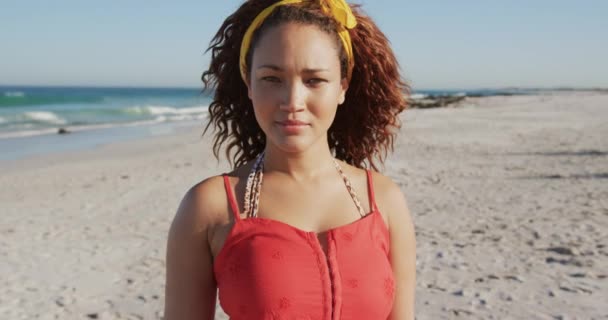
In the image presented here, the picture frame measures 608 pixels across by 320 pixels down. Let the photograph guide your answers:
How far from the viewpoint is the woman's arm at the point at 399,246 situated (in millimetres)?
2035

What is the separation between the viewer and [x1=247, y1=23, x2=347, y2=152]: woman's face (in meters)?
1.81

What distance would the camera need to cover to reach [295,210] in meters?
1.92

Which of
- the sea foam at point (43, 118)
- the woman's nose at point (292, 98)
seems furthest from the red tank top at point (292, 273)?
the sea foam at point (43, 118)

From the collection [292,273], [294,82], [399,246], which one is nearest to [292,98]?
[294,82]

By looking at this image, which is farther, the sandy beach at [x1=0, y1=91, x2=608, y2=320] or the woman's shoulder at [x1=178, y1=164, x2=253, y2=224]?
the sandy beach at [x1=0, y1=91, x2=608, y2=320]

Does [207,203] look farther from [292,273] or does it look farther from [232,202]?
[292,273]

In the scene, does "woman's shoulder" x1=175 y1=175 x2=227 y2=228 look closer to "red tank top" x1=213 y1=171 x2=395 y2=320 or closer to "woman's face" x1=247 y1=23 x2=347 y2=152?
"red tank top" x1=213 y1=171 x2=395 y2=320

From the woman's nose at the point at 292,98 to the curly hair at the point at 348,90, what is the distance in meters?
0.18

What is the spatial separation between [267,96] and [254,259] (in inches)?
18.0

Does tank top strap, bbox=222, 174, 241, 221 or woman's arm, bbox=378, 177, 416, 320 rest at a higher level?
tank top strap, bbox=222, 174, 241, 221

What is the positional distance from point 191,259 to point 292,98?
0.53 m

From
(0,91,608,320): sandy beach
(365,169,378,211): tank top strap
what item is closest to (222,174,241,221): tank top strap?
(365,169,378,211): tank top strap

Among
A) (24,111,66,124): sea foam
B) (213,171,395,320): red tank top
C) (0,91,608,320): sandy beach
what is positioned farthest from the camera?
(24,111,66,124): sea foam

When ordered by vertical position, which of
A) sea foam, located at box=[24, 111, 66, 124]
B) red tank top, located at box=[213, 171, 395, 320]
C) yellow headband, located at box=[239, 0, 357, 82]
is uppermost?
yellow headband, located at box=[239, 0, 357, 82]
